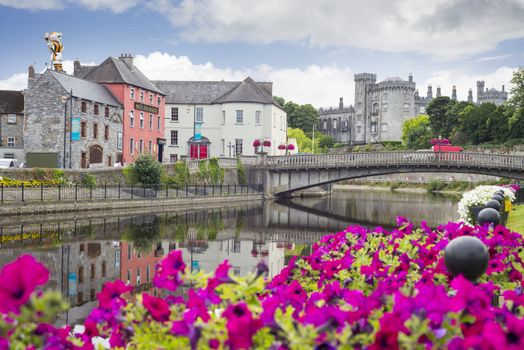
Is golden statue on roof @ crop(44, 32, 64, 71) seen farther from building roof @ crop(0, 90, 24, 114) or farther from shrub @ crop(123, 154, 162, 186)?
shrub @ crop(123, 154, 162, 186)

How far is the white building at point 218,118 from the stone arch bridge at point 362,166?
9.29 m

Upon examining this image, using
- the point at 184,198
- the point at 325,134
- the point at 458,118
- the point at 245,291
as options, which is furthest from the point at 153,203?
the point at 325,134

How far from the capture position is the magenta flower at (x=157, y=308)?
4.27 metres

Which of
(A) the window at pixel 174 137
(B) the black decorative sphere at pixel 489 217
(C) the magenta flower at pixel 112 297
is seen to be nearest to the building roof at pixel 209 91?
(A) the window at pixel 174 137

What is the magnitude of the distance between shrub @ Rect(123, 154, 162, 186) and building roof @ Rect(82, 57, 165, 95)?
12.1m

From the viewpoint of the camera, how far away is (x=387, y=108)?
395 ft

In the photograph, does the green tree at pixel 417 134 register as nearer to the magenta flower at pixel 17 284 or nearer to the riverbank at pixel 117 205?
the riverbank at pixel 117 205

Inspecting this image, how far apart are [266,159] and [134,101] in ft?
38.6

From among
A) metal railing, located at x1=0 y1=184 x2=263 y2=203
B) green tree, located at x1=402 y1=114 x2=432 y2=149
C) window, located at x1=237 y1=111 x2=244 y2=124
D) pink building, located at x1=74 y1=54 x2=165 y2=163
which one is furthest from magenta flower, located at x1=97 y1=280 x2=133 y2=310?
green tree, located at x1=402 y1=114 x2=432 y2=149

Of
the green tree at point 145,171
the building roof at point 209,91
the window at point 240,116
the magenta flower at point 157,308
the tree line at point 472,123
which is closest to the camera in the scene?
the magenta flower at point 157,308

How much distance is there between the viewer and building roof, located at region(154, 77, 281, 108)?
6247 cm

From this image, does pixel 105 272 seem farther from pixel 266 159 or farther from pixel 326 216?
pixel 266 159

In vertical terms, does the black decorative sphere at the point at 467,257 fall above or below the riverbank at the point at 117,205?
above

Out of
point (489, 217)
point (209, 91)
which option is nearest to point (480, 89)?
point (209, 91)
